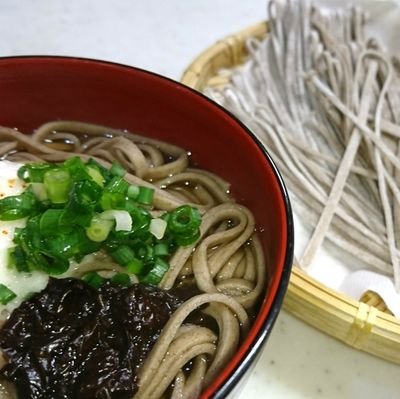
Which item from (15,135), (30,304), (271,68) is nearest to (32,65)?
(15,135)

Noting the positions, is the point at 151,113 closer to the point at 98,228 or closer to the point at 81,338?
the point at 98,228

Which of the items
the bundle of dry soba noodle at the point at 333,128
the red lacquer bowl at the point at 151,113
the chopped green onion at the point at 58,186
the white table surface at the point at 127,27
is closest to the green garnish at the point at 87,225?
the chopped green onion at the point at 58,186

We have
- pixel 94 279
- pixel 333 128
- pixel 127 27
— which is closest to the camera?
pixel 94 279

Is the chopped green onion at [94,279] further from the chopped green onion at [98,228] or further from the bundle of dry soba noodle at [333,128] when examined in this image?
the bundle of dry soba noodle at [333,128]

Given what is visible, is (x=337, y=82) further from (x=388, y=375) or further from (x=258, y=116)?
(x=388, y=375)

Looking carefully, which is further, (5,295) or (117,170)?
(117,170)

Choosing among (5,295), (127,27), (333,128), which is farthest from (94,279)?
(127,27)
